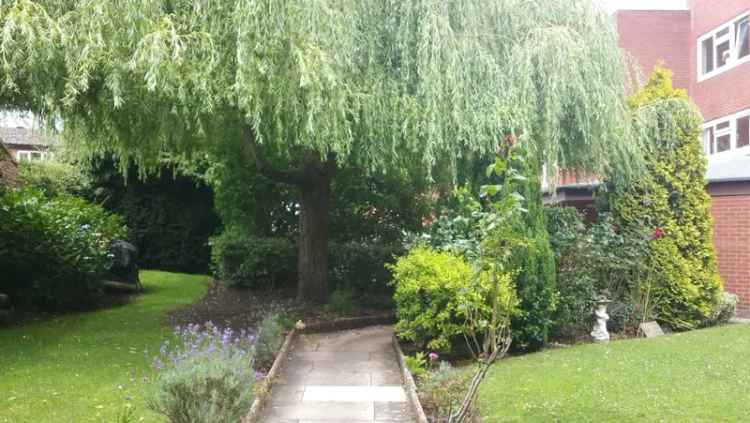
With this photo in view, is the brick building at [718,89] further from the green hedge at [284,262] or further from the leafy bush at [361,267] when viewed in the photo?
the green hedge at [284,262]

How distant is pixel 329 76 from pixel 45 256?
803 centimetres

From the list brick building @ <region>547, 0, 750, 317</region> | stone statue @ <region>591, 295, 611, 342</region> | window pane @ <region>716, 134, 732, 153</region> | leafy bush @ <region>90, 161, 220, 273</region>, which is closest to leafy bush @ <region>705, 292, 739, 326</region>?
brick building @ <region>547, 0, 750, 317</region>

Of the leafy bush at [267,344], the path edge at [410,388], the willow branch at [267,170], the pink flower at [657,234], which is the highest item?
the willow branch at [267,170]

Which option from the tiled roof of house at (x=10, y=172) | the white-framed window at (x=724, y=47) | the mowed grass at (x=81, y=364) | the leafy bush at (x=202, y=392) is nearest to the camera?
the leafy bush at (x=202, y=392)

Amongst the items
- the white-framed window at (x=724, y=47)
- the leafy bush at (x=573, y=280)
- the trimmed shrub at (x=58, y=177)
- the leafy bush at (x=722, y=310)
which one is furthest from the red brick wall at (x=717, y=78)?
the trimmed shrub at (x=58, y=177)

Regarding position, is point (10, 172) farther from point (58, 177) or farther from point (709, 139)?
point (709, 139)

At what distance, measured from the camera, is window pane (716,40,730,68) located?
1841cm

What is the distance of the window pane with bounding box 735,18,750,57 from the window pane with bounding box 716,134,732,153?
2.17m

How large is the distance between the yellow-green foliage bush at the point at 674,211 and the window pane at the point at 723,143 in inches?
270

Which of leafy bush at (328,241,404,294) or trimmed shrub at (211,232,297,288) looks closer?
leafy bush at (328,241,404,294)

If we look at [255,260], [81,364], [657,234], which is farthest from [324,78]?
[255,260]

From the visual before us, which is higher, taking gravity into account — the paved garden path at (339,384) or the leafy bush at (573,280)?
the leafy bush at (573,280)

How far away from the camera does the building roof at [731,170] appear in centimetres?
1381

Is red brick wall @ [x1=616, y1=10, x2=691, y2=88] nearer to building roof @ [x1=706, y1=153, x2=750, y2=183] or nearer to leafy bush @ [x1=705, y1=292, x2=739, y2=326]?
building roof @ [x1=706, y1=153, x2=750, y2=183]
